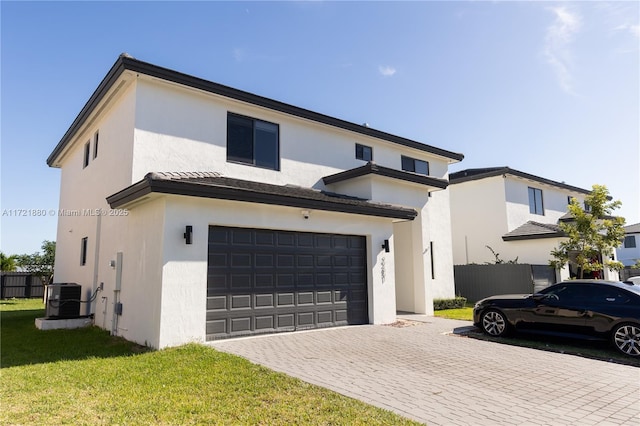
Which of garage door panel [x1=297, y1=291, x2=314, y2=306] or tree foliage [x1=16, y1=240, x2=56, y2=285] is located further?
tree foliage [x1=16, y1=240, x2=56, y2=285]

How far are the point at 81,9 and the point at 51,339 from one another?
8576mm

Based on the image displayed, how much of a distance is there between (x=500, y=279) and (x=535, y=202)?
7.85 meters

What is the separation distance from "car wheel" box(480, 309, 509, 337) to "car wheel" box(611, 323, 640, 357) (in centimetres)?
224

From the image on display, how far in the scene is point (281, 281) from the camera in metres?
9.83

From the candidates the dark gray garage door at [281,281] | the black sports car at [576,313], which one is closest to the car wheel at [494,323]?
the black sports car at [576,313]

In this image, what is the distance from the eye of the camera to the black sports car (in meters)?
8.02

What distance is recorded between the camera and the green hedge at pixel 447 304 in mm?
15531

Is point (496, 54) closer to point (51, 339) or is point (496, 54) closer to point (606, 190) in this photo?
point (606, 190)

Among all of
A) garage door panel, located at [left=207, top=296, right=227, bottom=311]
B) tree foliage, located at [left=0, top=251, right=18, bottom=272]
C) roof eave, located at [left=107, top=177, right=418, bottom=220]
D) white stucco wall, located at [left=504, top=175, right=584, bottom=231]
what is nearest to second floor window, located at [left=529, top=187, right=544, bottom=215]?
white stucco wall, located at [left=504, top=175, right=584, bottom=231]

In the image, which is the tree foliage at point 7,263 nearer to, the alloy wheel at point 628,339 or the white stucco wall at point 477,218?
the white stucco wall at point 477,218

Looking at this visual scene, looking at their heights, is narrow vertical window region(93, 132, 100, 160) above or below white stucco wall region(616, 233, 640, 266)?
above

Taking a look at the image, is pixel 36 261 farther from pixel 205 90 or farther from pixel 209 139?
Result: pixel 205 90

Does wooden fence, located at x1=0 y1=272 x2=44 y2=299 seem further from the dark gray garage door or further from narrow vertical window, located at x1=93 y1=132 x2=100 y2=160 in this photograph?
the dark gray garage door

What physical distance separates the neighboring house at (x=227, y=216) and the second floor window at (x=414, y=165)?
166cm
